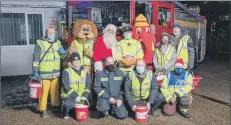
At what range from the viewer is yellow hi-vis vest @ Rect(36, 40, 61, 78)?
521 cm

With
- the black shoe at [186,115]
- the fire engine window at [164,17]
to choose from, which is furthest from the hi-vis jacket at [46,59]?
the fire engine window at [164,17]

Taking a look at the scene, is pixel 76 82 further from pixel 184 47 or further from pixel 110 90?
pixel 184 47

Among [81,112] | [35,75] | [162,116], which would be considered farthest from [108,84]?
[35,75]

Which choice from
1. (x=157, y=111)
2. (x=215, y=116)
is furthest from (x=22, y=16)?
(x=215, y=116)

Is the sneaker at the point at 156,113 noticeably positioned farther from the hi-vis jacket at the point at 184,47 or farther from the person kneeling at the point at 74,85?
the person kneeling at the point at 74,85

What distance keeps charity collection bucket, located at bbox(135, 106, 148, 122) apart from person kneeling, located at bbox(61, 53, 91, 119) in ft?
2.90

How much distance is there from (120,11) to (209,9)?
47.4ft

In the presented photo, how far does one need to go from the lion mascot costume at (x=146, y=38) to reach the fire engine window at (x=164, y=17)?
48.6 inches

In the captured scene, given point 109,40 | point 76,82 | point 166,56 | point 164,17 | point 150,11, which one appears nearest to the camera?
point 76,82

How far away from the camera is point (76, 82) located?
516 centimetres

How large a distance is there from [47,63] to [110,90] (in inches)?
45.7

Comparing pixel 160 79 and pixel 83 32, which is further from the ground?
pixel 83 32

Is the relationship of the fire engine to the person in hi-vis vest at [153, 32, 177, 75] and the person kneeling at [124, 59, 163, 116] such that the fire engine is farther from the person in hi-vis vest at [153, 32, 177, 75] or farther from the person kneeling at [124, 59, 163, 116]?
the person kneeling at [124, 59, 163, 116]

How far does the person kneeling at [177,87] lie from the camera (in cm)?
536
